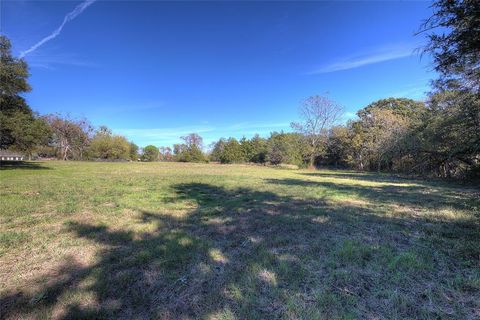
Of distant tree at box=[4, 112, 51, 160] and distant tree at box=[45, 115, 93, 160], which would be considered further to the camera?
distant tree at box=[45, 115, 93, 160]

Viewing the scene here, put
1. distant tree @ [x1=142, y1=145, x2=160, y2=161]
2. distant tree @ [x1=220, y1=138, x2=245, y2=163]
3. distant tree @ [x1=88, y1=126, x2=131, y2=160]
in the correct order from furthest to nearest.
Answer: distant tree @ [x1=142, y1=145, x2=160, y2=161]
distant tree @ [x1=88, y1=126, x2=131, y2=160]
distant tree @ [x1=220, y1=138, x2=245, y2=163]

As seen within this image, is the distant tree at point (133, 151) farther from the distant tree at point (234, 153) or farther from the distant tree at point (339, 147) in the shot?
the distant tree at point (339, 147)

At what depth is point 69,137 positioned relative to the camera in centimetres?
4881

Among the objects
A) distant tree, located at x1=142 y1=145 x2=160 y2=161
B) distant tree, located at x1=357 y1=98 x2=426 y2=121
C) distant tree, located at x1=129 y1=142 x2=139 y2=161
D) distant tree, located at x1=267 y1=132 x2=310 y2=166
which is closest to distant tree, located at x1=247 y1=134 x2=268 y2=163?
distant tree, located at x1=267 y1=132 x2=310 y2=166

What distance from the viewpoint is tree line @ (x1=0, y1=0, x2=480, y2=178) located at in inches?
133

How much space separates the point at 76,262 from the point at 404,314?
367 centimetres

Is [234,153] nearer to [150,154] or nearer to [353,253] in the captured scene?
[150,154]

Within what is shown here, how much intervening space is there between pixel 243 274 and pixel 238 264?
0.92 ft

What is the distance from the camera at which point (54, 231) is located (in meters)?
4.27

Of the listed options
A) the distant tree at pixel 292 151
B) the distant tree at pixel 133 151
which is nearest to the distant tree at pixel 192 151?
the distant tree at pixel 133 151

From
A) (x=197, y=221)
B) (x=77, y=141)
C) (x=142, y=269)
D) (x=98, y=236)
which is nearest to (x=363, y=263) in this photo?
(x=142, y=269)

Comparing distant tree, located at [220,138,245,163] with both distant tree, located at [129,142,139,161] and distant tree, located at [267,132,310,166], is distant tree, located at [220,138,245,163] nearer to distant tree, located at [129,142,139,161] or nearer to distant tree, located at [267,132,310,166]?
distant tree, located at [267,132,310,166]

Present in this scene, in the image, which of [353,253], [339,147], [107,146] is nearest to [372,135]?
[339,147]

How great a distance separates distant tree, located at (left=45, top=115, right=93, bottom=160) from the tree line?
162mm
